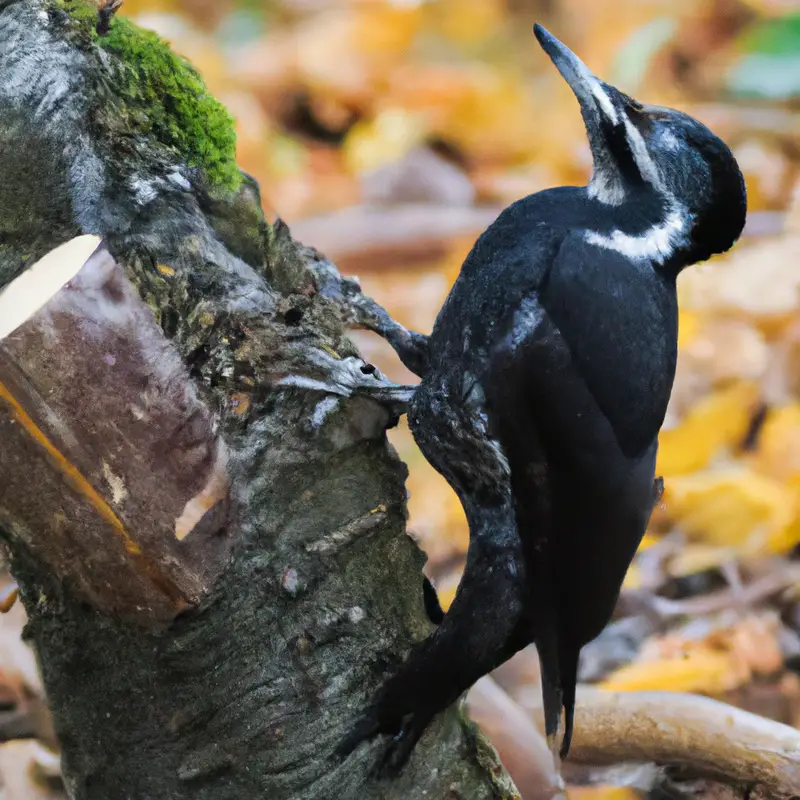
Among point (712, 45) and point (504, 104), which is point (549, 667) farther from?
point (712, 45)

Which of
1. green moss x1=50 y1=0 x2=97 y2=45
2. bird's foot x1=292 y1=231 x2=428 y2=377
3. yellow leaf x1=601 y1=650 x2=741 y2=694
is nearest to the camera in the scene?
green moss x1=50 y1=0 x2=97 y2=45

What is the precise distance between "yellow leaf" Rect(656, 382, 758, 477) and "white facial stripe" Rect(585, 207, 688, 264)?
148 centimetres

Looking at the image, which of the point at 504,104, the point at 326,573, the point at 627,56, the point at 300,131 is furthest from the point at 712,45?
the point at 326,573

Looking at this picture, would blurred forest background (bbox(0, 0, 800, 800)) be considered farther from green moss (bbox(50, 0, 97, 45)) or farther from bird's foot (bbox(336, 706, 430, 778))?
green moss (bbox(50, 0, 97, 45))

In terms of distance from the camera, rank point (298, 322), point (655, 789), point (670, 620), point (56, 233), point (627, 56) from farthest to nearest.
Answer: point (627, 56) < point (670, 620) < point (655, 789) < point (298, 322) < point (56, 233)

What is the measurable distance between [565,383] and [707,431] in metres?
1.79

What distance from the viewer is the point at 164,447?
113 centimetres

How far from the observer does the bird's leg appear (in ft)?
4.32

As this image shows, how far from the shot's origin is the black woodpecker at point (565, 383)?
55.9 inches

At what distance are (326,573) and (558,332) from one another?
479mm

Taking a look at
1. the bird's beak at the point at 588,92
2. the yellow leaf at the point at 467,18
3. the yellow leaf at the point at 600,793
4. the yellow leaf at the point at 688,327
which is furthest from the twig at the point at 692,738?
the yellow leaf at the point at 467,18

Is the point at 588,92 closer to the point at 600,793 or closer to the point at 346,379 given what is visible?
the point at 346,379

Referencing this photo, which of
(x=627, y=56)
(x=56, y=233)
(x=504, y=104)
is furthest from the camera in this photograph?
(x=627, y=56)

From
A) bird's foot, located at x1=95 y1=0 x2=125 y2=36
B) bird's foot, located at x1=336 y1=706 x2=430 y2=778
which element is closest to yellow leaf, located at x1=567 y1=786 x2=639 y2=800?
bird's foot, located at x1=336 y1=706 x2=430 y2=778
